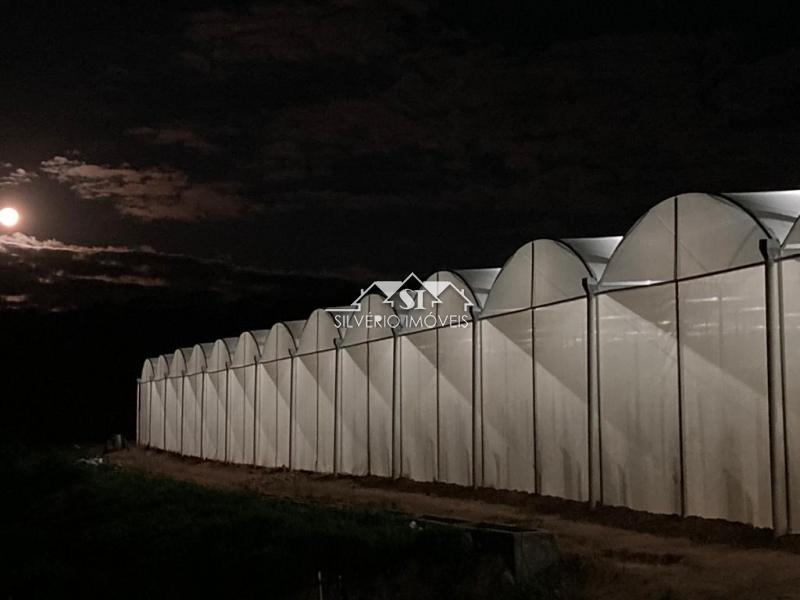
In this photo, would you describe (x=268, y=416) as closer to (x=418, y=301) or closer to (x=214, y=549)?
(x=418, y=301)

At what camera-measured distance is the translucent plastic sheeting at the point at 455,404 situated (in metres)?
24.2

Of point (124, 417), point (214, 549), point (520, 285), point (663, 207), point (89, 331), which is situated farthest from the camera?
point (89, 331)

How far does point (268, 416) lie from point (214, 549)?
2104 centimetres

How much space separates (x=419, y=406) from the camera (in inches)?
1050

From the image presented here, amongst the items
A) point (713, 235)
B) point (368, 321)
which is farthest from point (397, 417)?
point (713, 235)

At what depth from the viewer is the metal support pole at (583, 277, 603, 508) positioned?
62.6ft

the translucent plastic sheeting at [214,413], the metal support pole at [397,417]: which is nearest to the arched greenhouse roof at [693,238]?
the metal support pole at [397,417]

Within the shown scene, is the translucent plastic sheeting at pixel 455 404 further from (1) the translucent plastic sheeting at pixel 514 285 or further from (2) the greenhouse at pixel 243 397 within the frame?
(2) the greenhouse at pixel 243 397

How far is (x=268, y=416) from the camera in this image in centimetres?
3622

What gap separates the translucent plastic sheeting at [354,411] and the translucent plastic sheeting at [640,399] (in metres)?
11.2

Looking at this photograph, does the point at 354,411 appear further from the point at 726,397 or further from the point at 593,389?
the point at 726,397

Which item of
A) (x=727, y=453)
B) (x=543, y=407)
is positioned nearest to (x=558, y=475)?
(x=543, y=407)

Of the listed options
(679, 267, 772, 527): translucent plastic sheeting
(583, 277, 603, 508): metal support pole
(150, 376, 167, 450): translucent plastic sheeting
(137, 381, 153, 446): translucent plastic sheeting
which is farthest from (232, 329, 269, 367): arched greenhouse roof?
(679, 267, 772, 527): translucent plastic sheeting

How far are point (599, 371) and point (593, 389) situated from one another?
329 millimetres
